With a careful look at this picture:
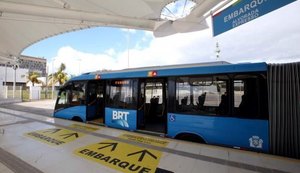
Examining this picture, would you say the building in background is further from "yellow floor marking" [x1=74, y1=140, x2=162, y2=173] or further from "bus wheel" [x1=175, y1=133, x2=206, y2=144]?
"bus wheel" [x1=175, y1=133, x2=206, y2=144]

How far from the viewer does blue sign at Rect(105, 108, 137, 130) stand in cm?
743

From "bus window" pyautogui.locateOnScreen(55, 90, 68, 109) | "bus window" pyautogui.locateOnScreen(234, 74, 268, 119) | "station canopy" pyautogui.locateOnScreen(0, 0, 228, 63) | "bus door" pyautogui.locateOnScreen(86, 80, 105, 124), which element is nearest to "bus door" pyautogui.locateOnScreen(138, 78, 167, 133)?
"bus door" pyautogui.locateOnScreen(86, 80, 105, 124)

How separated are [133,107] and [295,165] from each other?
5.01 meters

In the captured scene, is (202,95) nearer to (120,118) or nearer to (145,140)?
(145,140)

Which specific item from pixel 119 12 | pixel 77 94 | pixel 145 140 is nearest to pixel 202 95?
pixel 145 140

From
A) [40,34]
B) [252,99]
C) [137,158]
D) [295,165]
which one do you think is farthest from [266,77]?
[40,34]

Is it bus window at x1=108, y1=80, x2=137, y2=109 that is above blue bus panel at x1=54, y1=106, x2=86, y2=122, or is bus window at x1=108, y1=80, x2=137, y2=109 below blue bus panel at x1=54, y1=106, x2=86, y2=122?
above

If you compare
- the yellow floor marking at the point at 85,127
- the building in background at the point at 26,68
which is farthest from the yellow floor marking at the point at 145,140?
the building in background at the point at 26,68

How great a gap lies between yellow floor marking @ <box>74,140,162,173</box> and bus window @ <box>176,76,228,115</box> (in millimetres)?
1703

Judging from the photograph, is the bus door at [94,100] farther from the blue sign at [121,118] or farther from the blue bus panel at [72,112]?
the blue sign at [121,118]

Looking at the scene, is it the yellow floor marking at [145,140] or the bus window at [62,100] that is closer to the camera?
the yellow floor marking at [145,140]

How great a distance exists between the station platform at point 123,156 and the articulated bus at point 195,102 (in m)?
0.43

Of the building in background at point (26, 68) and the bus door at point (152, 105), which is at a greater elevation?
the building in background at point (26, 68)

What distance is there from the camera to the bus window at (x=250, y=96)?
504 cm
